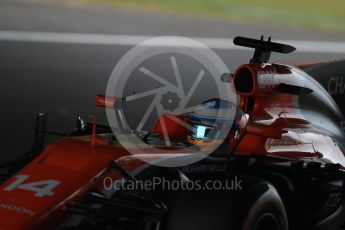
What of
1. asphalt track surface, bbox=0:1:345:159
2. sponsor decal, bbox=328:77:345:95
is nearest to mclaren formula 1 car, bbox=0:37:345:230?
sponsor decal, bbox=328:77:345:95

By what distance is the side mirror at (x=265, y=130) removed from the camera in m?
2.82

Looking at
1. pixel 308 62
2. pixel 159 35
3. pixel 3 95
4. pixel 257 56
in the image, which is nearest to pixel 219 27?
pixel 159 35

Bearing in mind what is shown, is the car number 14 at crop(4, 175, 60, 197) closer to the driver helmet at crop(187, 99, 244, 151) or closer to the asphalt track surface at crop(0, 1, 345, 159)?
the driver helmet at crop(187, 99, 244, 151)

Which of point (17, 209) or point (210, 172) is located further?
point (210, 172)

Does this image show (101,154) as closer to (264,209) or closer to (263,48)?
(264,209)

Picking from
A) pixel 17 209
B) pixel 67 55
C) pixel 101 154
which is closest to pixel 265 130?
pixel 101 154

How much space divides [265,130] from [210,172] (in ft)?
0.92

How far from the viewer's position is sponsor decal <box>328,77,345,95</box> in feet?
13.5

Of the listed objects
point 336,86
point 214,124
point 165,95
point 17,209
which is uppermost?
point 336,86

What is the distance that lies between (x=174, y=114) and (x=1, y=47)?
6.01 metres

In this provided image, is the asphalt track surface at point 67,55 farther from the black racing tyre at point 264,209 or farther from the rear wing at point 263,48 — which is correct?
the black racing tyre at point 264,209

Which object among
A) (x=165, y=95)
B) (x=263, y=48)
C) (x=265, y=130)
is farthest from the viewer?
(x=165, y=95)

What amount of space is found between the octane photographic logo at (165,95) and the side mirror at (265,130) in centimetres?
20

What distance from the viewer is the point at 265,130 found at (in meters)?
2.84
